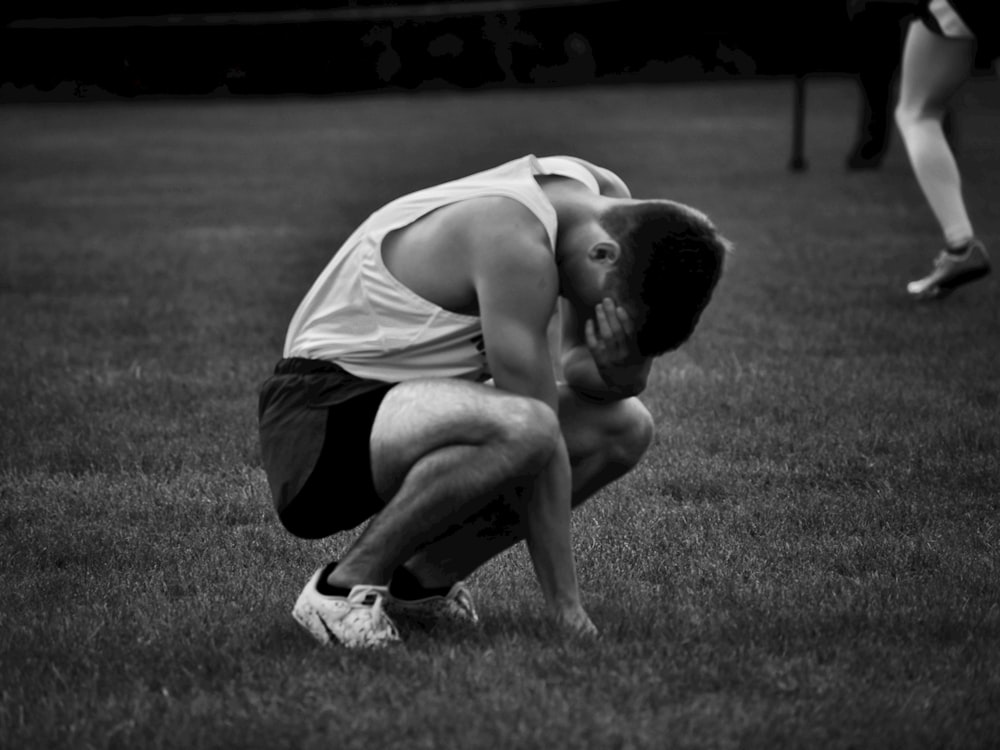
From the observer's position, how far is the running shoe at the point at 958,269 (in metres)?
7.65

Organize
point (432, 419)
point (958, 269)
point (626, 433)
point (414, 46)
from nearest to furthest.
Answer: point (432, 419)
point (626, 433)
point (958, 269)
point (414, 46)

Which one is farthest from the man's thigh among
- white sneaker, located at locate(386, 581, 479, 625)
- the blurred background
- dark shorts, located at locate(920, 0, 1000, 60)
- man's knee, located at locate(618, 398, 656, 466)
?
the blurred background

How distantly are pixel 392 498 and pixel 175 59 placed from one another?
2561 centimetres

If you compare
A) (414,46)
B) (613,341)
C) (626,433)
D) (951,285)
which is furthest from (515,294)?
(414,46)

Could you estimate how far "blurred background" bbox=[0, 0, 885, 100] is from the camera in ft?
86.9

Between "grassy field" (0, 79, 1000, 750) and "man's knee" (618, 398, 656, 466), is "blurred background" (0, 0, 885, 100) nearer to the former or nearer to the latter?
"grassy field" (0, 79, 1000, 750)

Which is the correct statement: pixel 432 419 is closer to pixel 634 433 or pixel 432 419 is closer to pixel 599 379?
pixel 599 379

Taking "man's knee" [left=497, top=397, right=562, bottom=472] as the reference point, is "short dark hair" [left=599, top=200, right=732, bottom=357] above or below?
above

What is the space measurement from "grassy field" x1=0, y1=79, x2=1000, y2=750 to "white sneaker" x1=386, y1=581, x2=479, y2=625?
0.18 ft

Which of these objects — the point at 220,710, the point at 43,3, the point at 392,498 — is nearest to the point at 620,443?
the point at 392,498

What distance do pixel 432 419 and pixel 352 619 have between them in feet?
1.56

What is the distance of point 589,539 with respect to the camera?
14.5 ft

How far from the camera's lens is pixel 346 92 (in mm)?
28906

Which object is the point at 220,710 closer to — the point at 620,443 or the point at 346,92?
the point at 620,443
